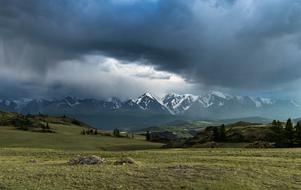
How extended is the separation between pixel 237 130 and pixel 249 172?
369 ft

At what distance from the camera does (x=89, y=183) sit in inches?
1527

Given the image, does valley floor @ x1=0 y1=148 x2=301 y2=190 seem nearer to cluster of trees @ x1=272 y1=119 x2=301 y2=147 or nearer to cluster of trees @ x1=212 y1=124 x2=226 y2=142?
cluster of trees @ x1=272 y1=119 x2=301 y2=147

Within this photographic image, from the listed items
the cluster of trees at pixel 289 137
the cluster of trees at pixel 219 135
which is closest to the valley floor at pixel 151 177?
the cluster of trees at pixel 289 137

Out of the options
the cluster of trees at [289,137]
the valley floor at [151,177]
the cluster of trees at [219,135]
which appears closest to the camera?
the valley floor at [151,177]

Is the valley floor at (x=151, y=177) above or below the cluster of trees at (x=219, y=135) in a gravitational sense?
below

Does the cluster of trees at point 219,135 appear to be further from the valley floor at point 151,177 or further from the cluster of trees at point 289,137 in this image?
the valley floor at point 151,177

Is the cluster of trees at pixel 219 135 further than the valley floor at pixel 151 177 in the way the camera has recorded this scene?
Yes

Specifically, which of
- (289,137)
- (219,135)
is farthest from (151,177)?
(219,135)

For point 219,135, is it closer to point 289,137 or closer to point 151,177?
point 289,137

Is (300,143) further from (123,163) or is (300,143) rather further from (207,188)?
(207,188)

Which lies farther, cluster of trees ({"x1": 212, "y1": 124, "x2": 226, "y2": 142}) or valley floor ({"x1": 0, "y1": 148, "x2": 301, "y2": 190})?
Answer: cluster of trees ({"x1": 212, "y1": 124, "x2": 226, "y2": 142})

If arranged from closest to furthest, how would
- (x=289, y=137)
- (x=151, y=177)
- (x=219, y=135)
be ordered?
(x=151, y=177) < (x=289, y=137) < (x=219, y=135)

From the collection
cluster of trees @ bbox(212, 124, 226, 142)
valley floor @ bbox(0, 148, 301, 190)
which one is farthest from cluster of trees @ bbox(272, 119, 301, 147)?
valley floor @ bbox(0, 148, 301, 190)

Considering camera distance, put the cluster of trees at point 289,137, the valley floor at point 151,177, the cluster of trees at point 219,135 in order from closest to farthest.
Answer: the valley floor at point 151,177 < the cluster of trees at point 289,137 < the cluster of trees at point 219,135
